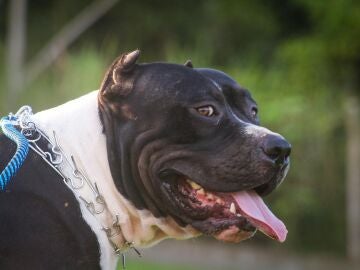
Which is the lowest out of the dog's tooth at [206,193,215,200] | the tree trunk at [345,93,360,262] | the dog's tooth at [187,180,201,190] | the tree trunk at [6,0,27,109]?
the dog's tooth at [206,193,215,200]

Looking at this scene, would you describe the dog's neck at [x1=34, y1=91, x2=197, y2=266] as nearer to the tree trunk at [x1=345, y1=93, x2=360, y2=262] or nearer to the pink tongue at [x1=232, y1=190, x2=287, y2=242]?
the pink tongue at [x1=232, y1=190, x2=287, y2=242]

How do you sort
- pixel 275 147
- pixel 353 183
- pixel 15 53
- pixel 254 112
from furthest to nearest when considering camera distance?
pixel 15 53
pixel 353 183
pixel 254 112
pixel 275 147

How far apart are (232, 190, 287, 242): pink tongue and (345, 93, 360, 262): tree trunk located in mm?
9102

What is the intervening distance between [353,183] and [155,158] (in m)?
9.56

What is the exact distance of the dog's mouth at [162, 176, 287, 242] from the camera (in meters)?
3.45

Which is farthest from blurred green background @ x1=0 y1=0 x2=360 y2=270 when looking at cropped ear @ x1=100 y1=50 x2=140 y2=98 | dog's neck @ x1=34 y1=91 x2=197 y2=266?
cropped ear @ x1=100 y1=50 x2=140 y2=98

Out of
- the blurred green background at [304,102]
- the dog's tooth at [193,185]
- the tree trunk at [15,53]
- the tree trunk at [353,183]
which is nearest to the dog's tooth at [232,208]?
the dog's tooth at [193,185]

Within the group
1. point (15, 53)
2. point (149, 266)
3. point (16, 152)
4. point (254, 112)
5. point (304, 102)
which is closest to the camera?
point (16, 152)

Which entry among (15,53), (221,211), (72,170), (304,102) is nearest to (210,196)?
(221,211)

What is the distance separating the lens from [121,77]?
138 inches

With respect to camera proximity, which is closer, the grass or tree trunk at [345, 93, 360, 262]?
the grass

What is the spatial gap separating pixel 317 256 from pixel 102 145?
9404mm

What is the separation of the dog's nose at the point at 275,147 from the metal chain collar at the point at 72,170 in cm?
64

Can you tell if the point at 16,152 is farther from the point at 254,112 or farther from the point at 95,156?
the point at 254,112
